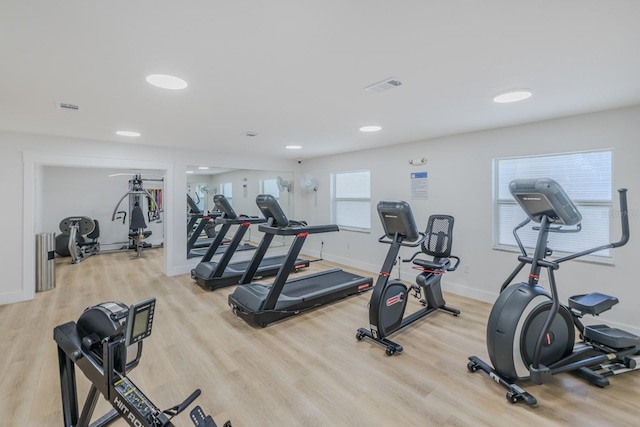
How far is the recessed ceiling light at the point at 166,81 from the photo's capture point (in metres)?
1.98

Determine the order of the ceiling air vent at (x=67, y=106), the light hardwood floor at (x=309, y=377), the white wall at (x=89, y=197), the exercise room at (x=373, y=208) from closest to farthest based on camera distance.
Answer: the exercise room at (x=373, y=208)
the light hardwood floor at (x=309, y=377)
the ceiling air vent at (x=67, y=106)
the white wall at (x=89, y=197)

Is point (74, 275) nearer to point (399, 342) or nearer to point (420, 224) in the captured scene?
point (399, 342)

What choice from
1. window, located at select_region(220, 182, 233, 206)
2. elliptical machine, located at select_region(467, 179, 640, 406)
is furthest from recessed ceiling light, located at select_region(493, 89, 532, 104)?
window, located at select_region(220, 182, 233, 206)

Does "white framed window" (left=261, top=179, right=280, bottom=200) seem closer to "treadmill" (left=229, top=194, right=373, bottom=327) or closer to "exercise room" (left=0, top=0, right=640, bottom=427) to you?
"exercise room" (left=0, top=0, right=640, bottom=427)

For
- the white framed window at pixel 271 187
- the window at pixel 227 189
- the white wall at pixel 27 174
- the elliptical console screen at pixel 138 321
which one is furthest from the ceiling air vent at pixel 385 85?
the window at pixel 227 189

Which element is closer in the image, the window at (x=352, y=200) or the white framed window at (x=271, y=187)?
the window at (x=352, y=200)

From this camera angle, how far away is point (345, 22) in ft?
4.48

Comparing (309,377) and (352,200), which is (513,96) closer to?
(309,377)

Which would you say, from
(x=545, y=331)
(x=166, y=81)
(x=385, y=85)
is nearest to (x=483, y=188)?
(x=545, y=331)

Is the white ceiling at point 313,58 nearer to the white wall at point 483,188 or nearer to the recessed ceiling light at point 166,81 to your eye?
the recessed ceiling light at point 166,81

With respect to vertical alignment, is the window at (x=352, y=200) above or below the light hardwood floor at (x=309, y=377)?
above

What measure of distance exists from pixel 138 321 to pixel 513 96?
2.99 meters

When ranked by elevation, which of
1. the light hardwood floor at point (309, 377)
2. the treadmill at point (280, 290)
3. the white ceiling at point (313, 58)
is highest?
the white ceiling at point (313, 58)

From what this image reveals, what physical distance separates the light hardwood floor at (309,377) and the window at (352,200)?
2298 mm
